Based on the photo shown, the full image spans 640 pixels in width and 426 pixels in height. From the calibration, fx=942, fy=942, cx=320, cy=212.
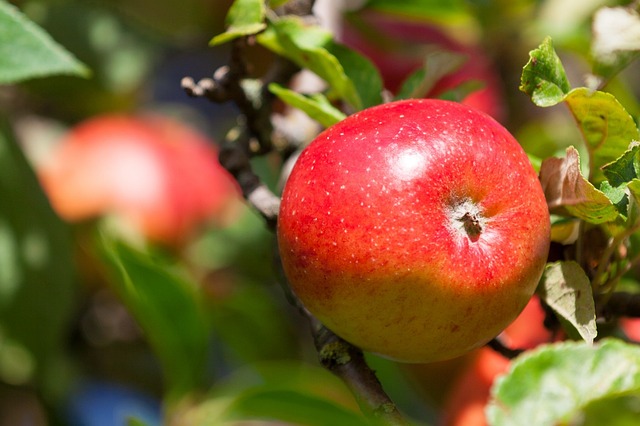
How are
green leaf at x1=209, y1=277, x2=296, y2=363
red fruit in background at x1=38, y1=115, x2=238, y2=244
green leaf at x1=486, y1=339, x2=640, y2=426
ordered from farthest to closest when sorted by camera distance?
red fruit in background at x1=38, y1=115, x2=238, y2=244 → green leaf at x1=209, y1=277, x2=296, y2=363 → green leaf at x1=486, y1=339, x2=640, y2=426

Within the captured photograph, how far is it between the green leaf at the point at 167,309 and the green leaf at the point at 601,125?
42cm

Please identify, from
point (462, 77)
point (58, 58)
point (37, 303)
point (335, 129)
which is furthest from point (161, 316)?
point (462, 77)

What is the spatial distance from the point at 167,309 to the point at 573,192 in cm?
47

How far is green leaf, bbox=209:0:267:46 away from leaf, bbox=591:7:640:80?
9.2 inches

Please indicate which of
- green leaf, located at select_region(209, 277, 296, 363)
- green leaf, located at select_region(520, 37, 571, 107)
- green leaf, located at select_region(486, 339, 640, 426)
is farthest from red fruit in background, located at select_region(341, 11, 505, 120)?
green leaf, located at select_region(486, 339, 640, 426)

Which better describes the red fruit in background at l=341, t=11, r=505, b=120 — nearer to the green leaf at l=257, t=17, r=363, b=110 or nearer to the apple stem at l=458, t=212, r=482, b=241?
the green leaf at l=257, t=17, r=363, b=110

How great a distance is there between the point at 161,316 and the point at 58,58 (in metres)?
0.29

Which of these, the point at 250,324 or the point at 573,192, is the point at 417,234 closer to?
the point at 573,192

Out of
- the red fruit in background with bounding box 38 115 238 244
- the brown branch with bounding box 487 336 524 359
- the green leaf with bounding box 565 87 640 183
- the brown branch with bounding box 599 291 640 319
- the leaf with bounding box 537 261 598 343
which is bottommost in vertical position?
the red fruit in background with bounding box 38 115 238 244

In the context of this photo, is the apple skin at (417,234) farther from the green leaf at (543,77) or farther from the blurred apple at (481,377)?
the blurred apple at (481,377)

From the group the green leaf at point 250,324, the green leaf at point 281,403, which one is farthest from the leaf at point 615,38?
the green leaf at point 250,324

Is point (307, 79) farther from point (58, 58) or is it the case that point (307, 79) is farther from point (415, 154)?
point (415, 154)

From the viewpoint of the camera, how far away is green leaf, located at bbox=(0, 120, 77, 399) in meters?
1.01

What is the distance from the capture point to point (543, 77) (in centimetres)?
58
